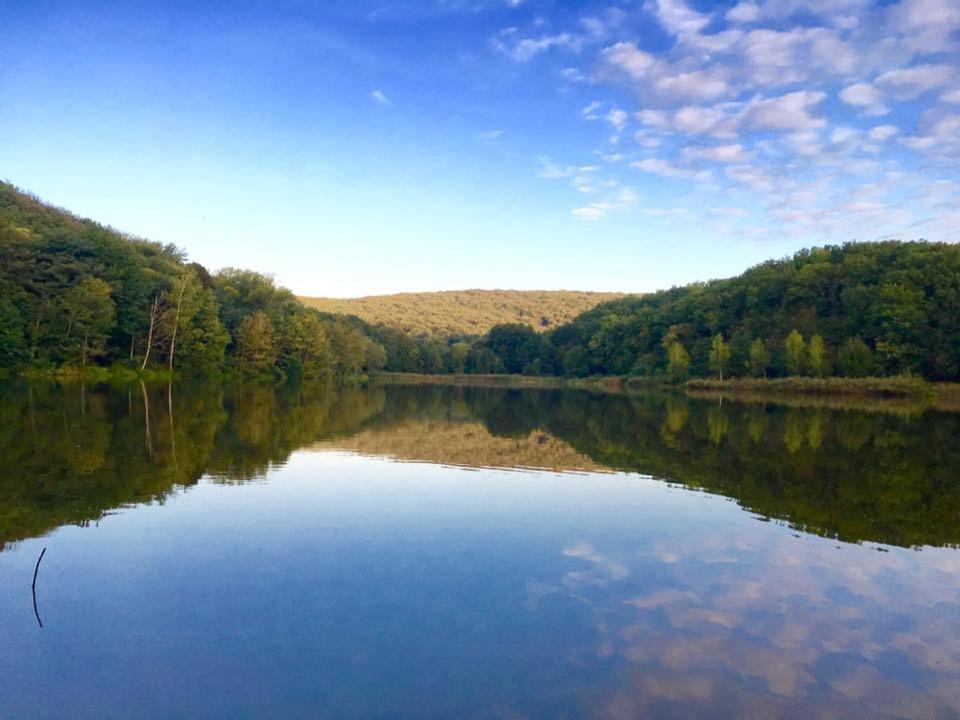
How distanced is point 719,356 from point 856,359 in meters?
19.0

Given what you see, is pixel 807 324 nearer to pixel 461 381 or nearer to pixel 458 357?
pixel 461 381

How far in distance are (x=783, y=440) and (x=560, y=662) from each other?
2039 centimetres

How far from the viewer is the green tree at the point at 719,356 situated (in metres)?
86.8

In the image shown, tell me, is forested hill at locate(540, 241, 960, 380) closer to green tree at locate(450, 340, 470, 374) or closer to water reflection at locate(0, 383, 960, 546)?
green tree at locate(450, 340, 470, 374)

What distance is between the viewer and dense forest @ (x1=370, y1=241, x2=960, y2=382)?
6800 centimetres

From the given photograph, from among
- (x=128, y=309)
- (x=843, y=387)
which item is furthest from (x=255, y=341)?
(x=843, y=387)

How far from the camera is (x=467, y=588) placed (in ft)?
25.6

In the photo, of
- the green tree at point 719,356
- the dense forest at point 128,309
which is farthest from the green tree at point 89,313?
the green tree at point 719,356

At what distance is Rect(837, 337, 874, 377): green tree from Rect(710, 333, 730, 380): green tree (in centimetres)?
1627

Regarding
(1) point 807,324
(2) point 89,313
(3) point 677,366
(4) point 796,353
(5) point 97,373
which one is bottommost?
(5) point 97,373

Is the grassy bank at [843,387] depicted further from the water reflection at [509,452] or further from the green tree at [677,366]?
the water reflection at [509,452]

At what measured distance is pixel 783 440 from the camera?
23.7m

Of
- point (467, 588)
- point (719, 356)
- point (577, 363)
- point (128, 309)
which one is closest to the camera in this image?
point (467, 588)

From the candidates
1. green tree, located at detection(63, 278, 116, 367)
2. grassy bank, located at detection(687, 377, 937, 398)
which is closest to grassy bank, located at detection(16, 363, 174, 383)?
green tree, located at detection(63, 278, 116, 367)
